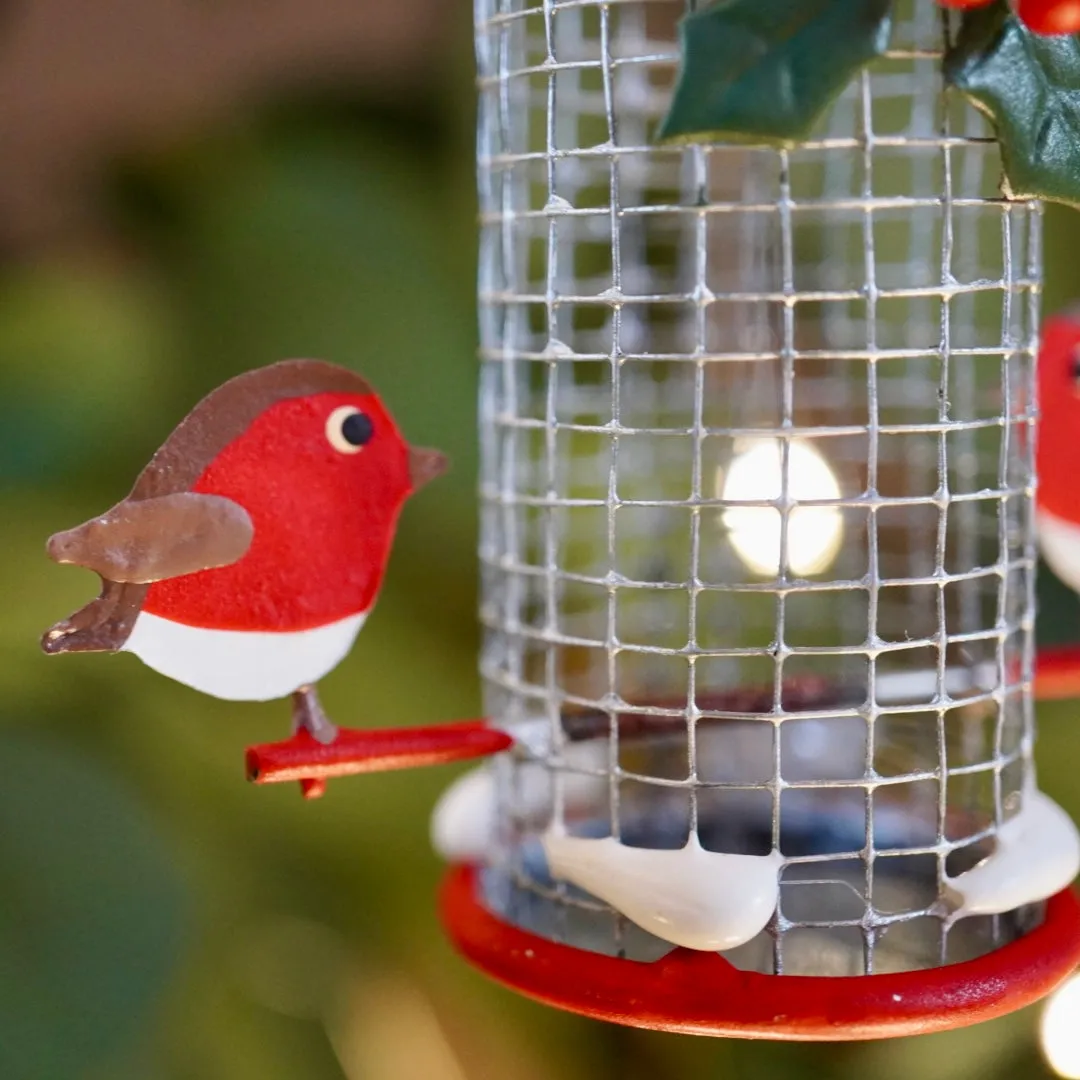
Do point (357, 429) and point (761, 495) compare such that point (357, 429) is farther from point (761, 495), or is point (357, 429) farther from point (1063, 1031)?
point (1063, 1031)

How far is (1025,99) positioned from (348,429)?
279 millimetres

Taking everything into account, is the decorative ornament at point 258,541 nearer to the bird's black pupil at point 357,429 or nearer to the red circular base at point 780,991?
the bird's black pupil at point 357,429

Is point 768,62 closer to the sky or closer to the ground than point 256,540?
closer to the sky

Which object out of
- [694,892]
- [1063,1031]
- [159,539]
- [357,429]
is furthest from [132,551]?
[1063,1031]

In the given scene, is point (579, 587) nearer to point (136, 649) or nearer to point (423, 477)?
point (423, 477)

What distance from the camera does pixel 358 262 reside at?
1054 mm

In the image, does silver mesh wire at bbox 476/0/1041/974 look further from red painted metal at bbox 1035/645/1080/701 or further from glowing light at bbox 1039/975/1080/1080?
glowing light at bbox 1039/975/1080/1080

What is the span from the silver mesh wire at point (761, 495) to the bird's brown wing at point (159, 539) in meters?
0.14

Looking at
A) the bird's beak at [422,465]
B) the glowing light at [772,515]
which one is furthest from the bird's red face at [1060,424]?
the bird's beak at [422,465]

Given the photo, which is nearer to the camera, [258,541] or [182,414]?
[258,541]

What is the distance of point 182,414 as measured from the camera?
0.98 m

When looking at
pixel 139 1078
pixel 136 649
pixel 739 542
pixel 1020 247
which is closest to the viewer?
pixel 136 649

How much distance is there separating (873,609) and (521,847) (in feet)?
0.76

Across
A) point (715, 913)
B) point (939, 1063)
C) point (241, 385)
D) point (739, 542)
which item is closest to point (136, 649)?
point (241, 385)
